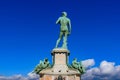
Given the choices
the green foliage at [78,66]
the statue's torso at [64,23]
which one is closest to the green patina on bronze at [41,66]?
the green foliage at [78,66]

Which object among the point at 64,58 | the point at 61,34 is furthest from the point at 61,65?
the point at 61,34

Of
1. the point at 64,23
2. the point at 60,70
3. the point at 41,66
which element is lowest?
the point at 60,70

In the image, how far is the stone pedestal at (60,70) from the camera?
1704 inches

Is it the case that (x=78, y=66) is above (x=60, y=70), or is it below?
above

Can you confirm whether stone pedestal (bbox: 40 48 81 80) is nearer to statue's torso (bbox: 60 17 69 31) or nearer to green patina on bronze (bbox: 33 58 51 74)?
green patina on bronze (bbox: 33 58 51 74)

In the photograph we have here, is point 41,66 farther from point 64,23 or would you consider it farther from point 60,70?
point 64,23

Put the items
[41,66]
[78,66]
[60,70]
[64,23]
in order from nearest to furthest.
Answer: [60,70], [41,66], [78,66], [64,23]

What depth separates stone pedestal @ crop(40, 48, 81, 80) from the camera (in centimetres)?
4328

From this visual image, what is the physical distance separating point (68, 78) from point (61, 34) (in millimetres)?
5522

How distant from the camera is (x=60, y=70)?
143 feet

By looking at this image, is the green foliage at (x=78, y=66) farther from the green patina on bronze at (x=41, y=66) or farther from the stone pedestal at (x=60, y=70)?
the green patina on bronze at (x=41, y=66)

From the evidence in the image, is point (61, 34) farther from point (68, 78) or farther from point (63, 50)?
point (68, 78)

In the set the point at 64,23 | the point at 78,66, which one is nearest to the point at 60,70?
the point at 78,66

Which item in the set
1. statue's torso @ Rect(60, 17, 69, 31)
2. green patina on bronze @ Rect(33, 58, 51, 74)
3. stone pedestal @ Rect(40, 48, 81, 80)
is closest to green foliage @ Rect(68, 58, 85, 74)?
stone pedestal @ Rect(40, 48, 81, 80)
